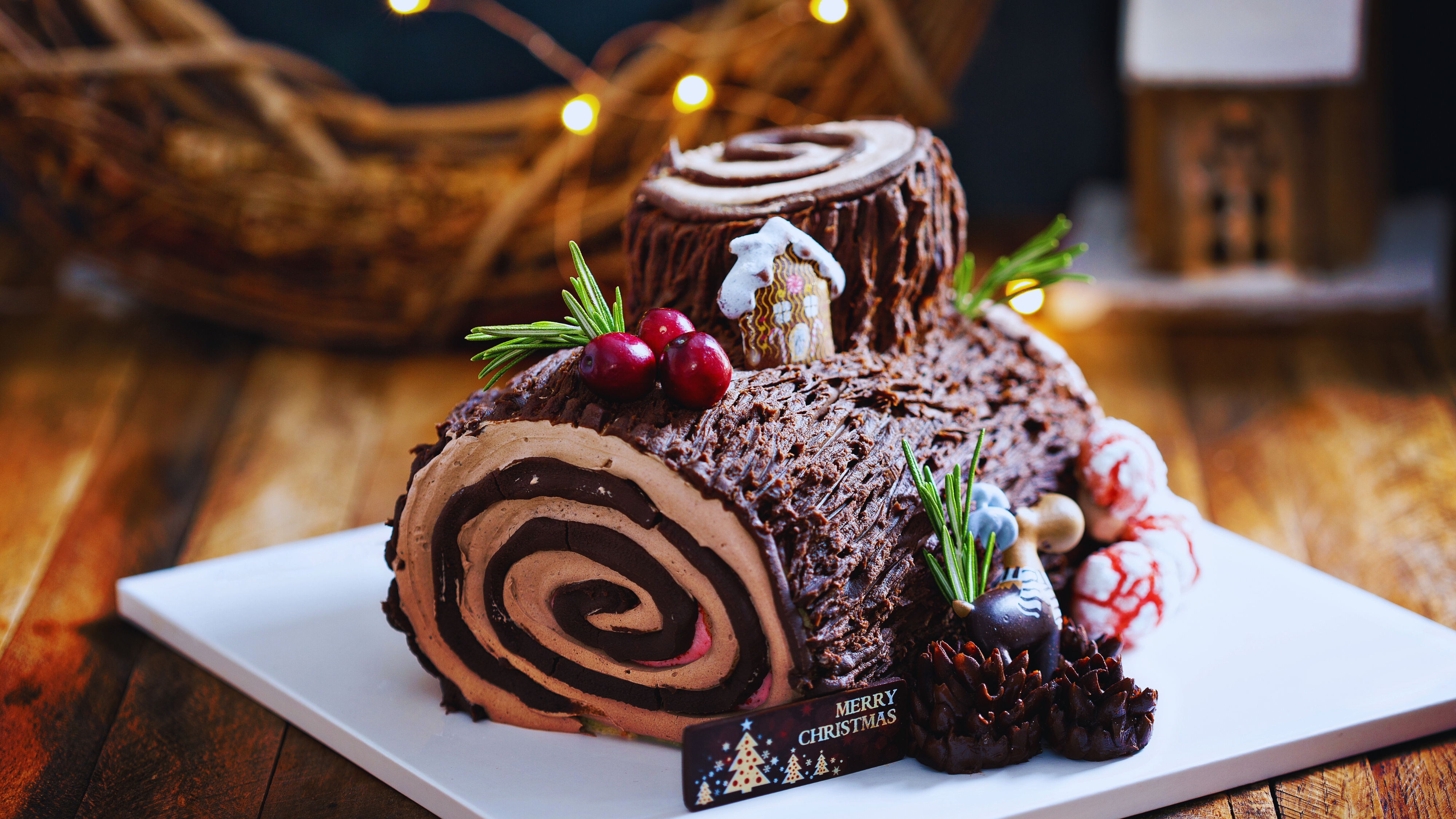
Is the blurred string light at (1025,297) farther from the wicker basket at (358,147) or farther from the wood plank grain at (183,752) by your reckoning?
the wood plank grain at (183,752)

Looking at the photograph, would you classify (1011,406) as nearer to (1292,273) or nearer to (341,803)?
(341,803)

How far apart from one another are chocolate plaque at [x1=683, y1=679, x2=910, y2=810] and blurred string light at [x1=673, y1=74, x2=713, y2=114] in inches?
42.7

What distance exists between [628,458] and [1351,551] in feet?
3.78

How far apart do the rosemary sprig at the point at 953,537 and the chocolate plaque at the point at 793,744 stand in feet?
0.38

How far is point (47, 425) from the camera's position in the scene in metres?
2.41

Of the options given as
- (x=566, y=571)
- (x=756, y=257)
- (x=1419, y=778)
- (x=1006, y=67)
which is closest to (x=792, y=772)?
(x=566, y=571)

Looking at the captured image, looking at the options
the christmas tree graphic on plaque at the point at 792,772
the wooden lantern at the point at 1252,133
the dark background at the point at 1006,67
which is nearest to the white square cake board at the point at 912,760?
the christmas tree graphic on plaque at the point at 792,772

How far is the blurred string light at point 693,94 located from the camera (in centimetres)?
212

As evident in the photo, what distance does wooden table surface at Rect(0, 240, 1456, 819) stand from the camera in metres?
1.45

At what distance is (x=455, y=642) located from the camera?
4.85ft

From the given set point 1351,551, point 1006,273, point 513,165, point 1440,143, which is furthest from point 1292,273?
point 513,165

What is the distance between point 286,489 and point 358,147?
2.38 ft

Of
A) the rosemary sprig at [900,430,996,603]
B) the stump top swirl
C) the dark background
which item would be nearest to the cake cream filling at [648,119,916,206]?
the stump top swirl

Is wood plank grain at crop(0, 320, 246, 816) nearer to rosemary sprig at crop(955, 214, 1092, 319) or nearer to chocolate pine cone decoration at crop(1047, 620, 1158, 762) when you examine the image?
chocolate pine cone decoration at crop(1047, 620, 1158, 762)
